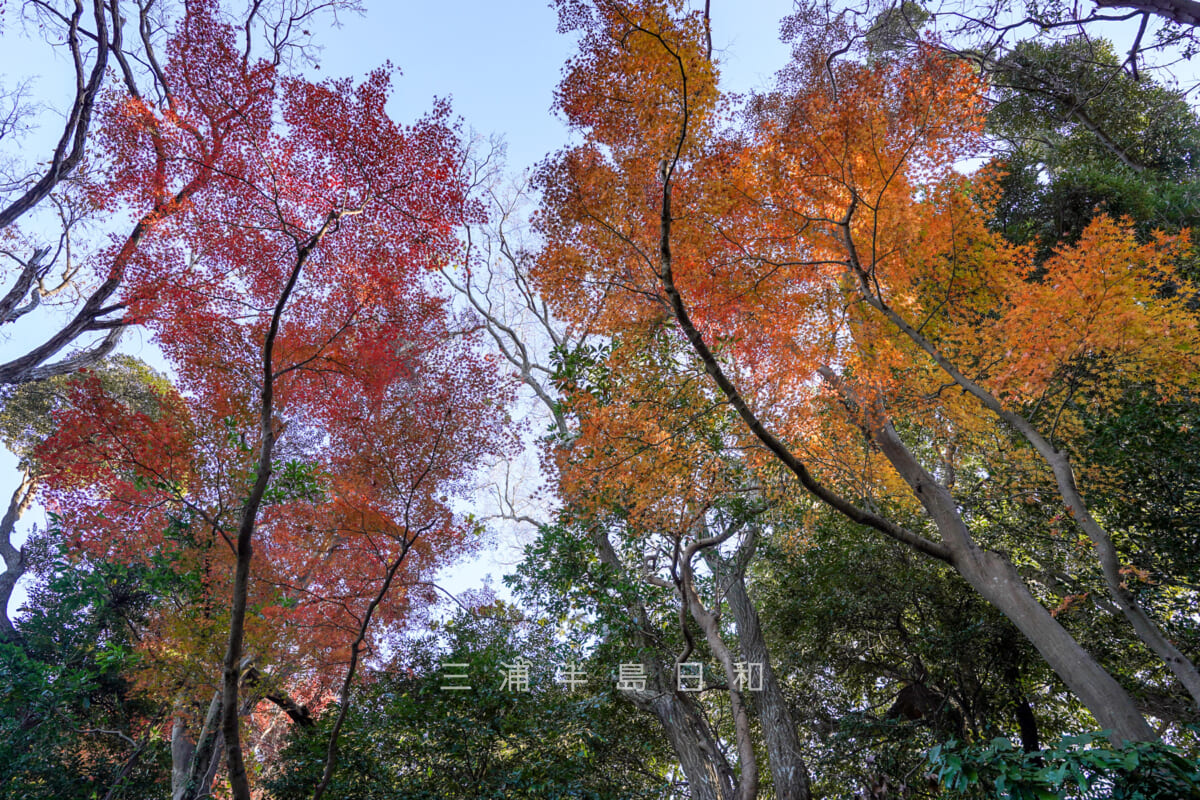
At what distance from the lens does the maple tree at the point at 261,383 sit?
24.6ft

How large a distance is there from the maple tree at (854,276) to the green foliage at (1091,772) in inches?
174

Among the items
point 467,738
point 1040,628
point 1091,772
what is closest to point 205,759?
point 467,738

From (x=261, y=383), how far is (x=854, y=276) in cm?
817

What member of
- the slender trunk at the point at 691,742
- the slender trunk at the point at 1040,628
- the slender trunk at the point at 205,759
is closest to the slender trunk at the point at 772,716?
the slender trunk at the point at 691,742

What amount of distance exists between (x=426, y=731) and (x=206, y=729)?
2.45 metres

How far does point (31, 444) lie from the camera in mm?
13789

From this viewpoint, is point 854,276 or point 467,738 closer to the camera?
point 467,738

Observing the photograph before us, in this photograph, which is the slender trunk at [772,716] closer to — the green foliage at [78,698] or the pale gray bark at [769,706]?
the pale gray bark at [769,706]

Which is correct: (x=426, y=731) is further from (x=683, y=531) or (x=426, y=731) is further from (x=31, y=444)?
(x=31, y=444)

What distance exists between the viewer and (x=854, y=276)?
832 centimetres

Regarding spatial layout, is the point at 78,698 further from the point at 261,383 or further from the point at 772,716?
the point at 772,716

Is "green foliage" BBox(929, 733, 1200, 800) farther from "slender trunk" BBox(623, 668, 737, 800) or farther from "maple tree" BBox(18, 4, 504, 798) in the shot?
"maple tree" BBox(18, 4, 504, 798)

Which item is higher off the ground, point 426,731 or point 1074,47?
point 1074,47

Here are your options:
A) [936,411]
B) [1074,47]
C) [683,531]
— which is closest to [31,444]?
[683,531]
